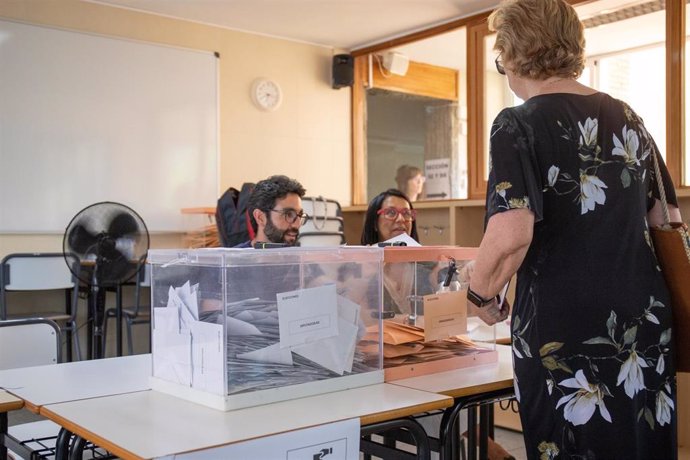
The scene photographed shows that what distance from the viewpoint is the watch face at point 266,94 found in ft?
20.2

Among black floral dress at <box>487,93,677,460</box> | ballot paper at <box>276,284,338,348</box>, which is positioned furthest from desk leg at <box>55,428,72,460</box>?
black floral dress at <box>487,93,677,460</box>

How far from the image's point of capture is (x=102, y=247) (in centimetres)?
441

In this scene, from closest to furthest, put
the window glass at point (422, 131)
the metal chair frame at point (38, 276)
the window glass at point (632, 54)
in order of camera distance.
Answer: the metal chair frame at point (38, 276)
the window glass at point (632, 54)
the window glass at point (422, 131)

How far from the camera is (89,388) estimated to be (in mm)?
1899

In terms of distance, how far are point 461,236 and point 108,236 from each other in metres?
2.29

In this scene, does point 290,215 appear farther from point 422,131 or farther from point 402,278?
point 422,131

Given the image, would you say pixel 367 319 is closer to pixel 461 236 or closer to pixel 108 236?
pixel 108 236

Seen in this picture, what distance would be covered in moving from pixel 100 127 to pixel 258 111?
134 cm

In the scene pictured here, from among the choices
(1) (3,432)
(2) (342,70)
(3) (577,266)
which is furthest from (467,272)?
(2) (342,70)

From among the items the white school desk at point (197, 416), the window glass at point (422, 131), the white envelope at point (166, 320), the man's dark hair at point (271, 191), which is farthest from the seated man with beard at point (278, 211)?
the window glass at point (422, 131)

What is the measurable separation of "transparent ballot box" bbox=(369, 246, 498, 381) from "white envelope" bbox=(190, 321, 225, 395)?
1.55 feet

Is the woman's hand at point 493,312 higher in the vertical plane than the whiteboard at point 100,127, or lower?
lower

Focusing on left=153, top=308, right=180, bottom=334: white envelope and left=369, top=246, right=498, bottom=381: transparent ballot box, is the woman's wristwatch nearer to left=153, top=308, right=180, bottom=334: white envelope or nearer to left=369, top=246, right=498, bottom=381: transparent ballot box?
left=369, top=246, right=498, bottom=381: transparent ballot box

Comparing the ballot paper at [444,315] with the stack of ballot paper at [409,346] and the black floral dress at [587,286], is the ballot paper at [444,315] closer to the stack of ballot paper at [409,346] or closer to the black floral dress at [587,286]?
the stack of ballot paper at [409,346]
